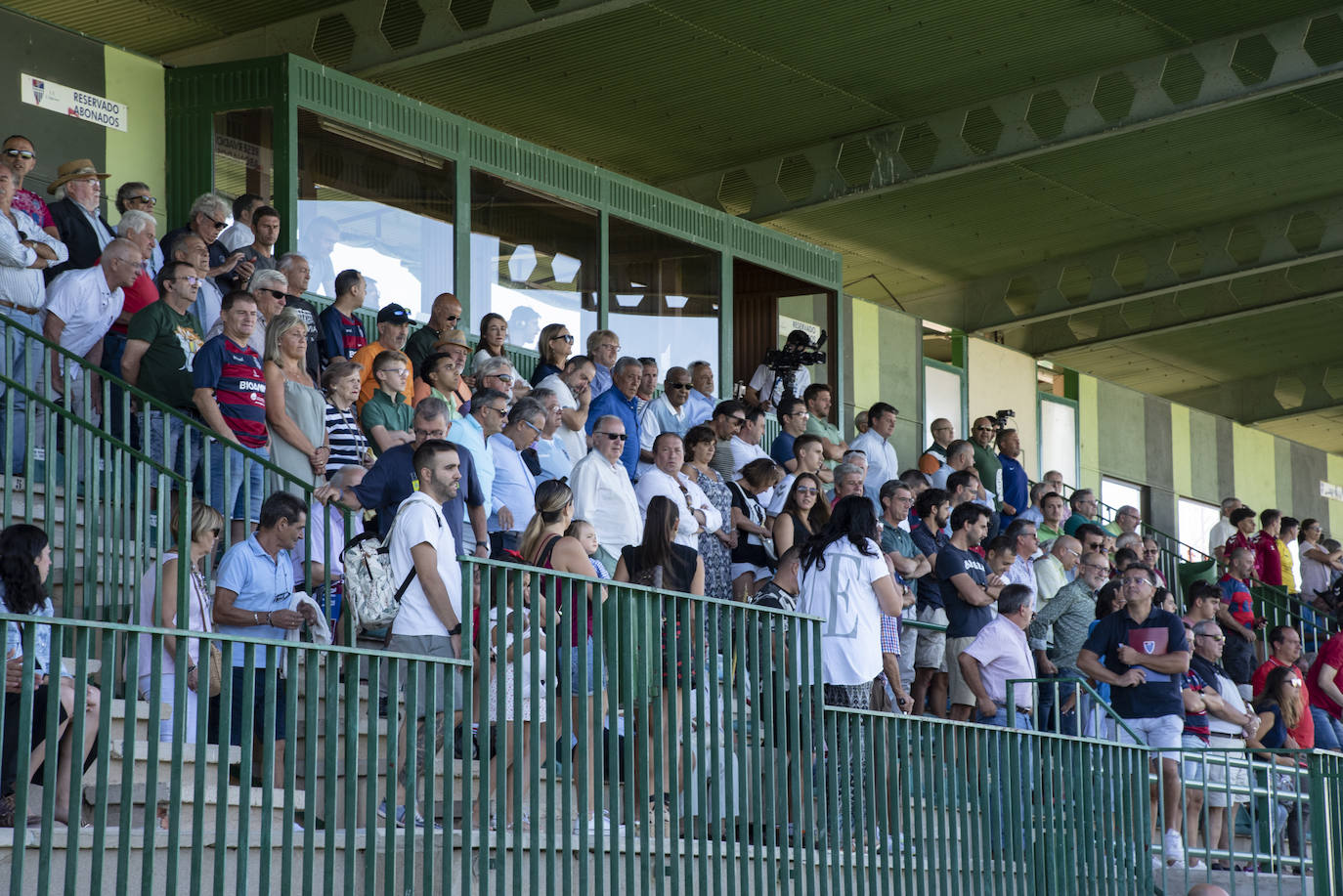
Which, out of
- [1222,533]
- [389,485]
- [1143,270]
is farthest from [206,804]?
[1143,270]

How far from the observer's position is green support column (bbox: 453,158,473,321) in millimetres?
12922

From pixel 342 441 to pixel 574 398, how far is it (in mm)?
2659

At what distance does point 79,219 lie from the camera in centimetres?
912

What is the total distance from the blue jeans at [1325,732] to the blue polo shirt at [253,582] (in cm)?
835

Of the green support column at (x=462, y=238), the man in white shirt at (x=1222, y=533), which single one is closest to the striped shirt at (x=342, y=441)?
the green support column at (x=462, y=238)

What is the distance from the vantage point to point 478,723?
18.2 ft

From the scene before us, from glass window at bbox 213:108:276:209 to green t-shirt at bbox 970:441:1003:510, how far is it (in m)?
6.88

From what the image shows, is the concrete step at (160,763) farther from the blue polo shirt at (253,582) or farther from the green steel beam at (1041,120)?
the green steel beam at (1041,120)

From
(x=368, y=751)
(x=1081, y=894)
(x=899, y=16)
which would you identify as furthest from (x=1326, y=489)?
(x=368, y=751)

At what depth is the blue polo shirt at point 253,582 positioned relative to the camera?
7.01 m

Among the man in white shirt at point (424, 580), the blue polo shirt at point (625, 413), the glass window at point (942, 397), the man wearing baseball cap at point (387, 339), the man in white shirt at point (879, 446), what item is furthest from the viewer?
the glass window at point (942, 397)

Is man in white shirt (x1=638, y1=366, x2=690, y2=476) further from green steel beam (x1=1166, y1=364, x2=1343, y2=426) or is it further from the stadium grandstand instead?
green steel beam (x1=1166, y1=364, x2=1343, y2=426)

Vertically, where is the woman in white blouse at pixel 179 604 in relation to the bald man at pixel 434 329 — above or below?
below

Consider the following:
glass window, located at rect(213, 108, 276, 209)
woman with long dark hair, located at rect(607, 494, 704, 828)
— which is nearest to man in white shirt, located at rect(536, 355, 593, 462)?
glass window, located at rect(213, 108, 276, 209)
